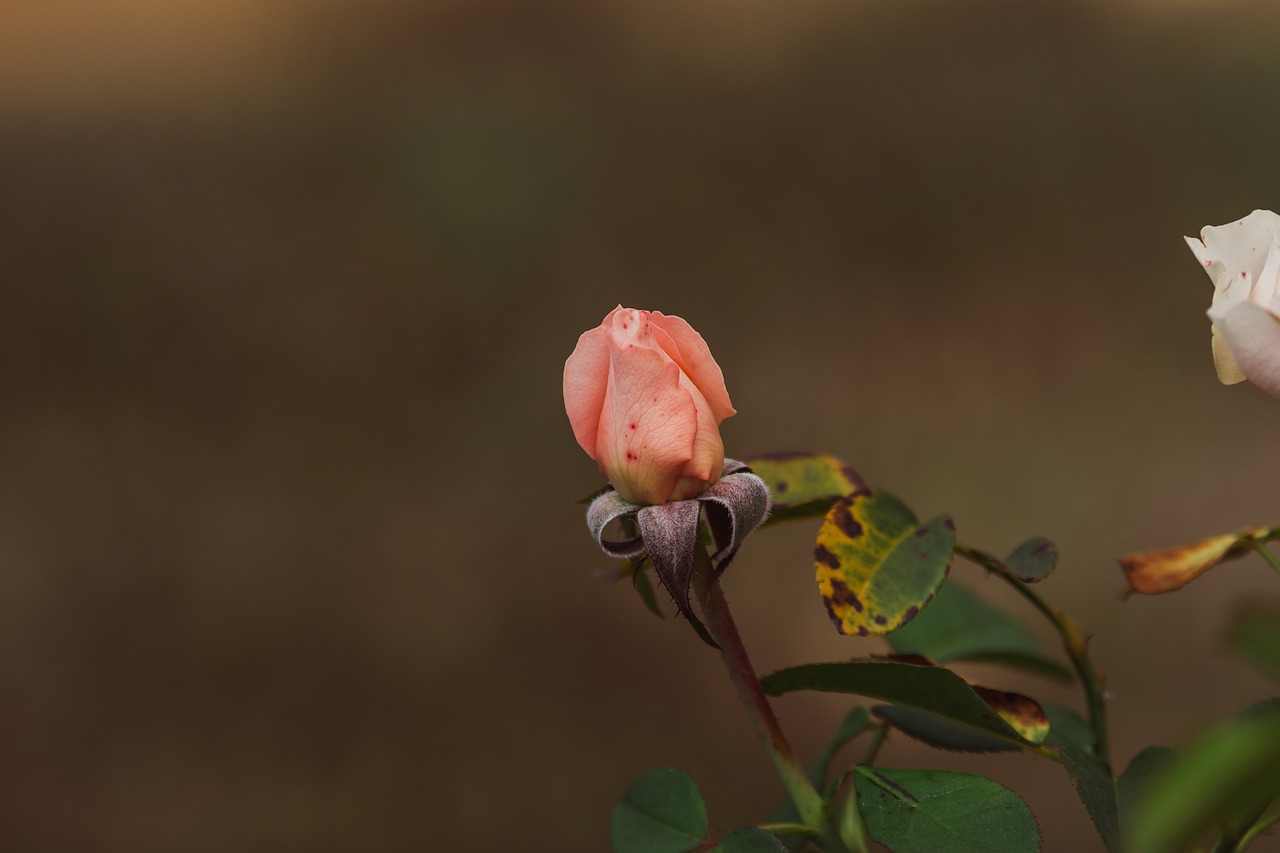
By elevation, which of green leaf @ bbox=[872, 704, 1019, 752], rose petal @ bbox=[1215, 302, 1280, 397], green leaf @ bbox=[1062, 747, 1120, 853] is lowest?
green leaf @ bbox=[1062, 747, 1120, 853]

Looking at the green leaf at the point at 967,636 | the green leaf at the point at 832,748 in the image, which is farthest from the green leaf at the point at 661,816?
the green leaf at the point at 967,636

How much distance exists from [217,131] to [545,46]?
1.38 feet

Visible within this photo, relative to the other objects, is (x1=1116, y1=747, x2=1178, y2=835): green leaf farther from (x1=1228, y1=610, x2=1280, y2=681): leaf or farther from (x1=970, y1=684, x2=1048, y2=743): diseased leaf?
(x1=1228, y1=610, x2=1280, y2=681): leaf

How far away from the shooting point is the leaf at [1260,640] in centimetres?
14

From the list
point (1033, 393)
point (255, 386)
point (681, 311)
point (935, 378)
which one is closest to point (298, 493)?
point (255, 386)

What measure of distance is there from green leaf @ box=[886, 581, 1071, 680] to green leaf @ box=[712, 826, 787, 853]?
18 centimetres

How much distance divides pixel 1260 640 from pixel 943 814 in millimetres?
136

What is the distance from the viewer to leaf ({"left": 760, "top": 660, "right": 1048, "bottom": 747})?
259mm

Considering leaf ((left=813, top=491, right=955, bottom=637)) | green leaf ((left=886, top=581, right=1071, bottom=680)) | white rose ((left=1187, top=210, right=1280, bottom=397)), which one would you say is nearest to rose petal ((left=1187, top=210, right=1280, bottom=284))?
white rose ((left=1187, top=210, right=1280, bottom=397))

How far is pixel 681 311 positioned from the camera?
136 centimetres

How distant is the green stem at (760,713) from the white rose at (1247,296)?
13 centimetres

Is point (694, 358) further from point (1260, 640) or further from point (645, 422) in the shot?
point (1260, 640)

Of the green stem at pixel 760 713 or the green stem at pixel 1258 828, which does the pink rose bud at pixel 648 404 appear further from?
the green stem at pixel 1258 828

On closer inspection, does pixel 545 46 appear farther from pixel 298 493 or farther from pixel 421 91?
pixel 298 493
